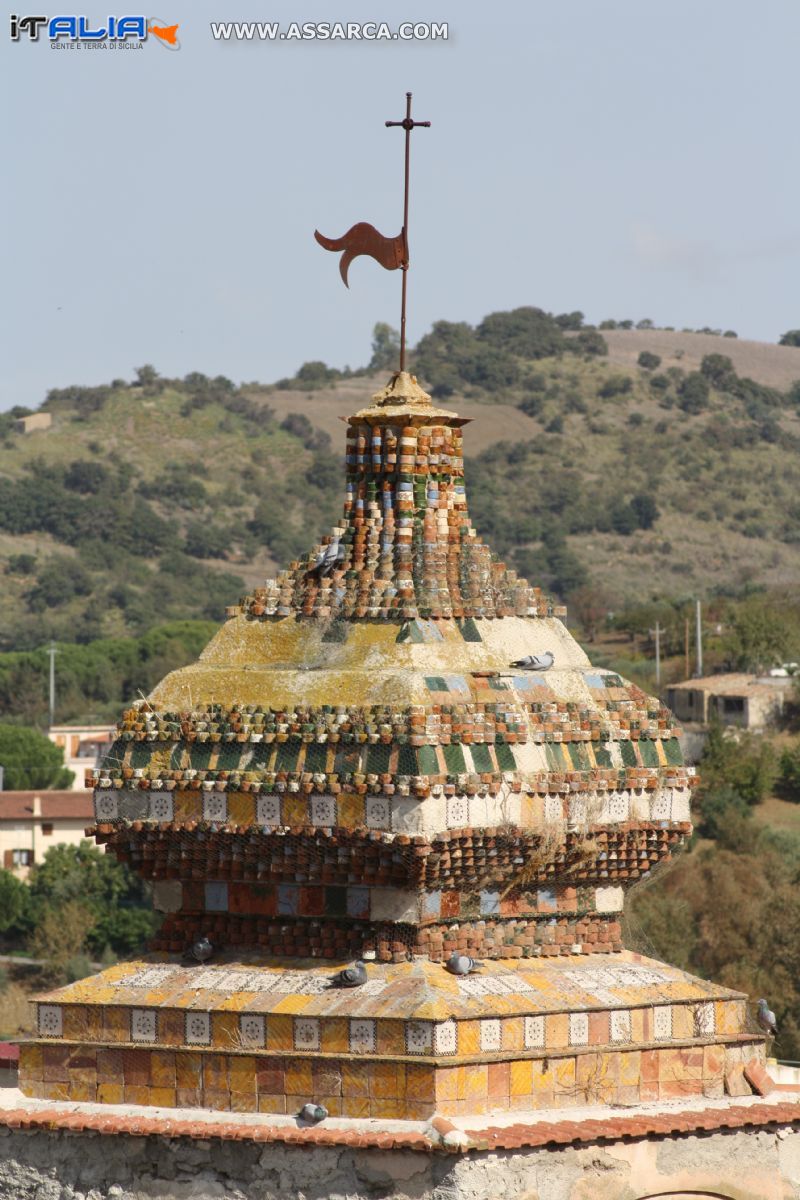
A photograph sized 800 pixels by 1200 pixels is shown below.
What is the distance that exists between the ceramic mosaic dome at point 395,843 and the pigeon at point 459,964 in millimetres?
83

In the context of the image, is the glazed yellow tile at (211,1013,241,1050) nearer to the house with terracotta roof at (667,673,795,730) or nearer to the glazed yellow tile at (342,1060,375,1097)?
the glazed yellow tile at (342,1060,375,1097)

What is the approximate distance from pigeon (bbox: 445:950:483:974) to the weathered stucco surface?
3.75 feet

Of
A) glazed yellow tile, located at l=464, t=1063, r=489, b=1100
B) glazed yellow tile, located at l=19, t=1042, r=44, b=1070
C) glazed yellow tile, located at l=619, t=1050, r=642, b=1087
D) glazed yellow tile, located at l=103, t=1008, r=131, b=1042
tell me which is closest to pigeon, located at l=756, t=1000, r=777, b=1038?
glazed yellow tile, located at l=619, t=1050, r=642, b=1087

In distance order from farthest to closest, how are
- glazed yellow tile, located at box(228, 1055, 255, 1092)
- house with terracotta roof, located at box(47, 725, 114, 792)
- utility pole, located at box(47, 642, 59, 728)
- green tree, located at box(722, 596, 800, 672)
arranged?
green tree, located at box(722, 596, 800, 672), utility pole, located at box(47, 642, 59, 728), house with terracotta roof, located at box(47, 725, 114, 792), glazed yellow tile, located at box(228, 1055, 255, 1092)

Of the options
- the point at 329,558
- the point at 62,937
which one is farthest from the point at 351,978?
the point at 62,937

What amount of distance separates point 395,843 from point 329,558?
207 cm

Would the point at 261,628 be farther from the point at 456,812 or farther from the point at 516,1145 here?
the point at 516,1145

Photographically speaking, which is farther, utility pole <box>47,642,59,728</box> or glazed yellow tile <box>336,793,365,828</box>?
utility pole <box>47,642,59,728</box>

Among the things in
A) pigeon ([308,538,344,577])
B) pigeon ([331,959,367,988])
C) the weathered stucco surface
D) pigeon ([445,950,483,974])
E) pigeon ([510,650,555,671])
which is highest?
pigeon ([308,538,344,577])

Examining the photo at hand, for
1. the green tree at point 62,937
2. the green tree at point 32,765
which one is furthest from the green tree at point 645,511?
the green tree at point 62,937

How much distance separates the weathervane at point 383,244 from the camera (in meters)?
19.8

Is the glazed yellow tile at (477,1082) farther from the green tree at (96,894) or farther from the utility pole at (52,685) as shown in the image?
the utility pole at (52,685)

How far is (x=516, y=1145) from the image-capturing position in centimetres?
1775

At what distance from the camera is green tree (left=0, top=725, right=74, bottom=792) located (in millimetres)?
109438
